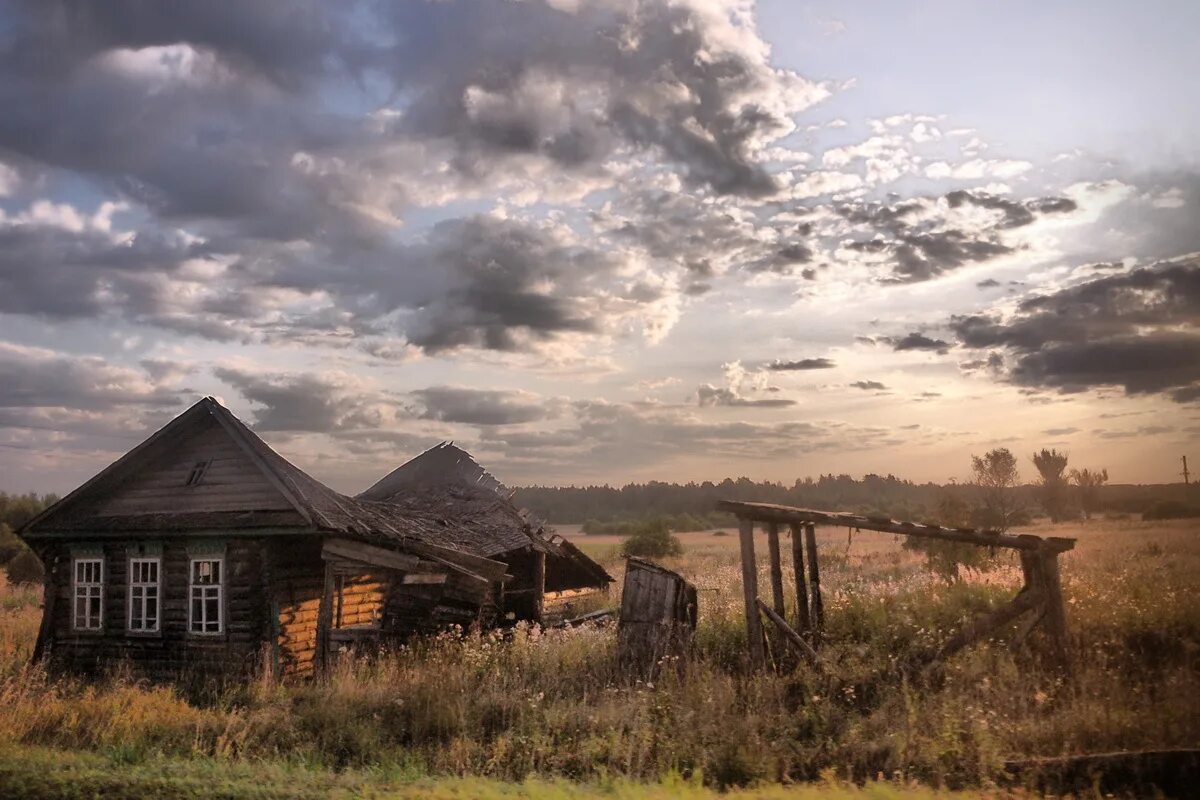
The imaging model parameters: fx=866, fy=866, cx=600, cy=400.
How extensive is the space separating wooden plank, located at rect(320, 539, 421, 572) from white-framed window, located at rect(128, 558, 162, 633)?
3866 millimetres

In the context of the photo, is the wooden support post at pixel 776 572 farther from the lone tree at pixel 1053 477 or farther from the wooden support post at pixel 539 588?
the lone tree at pixel 1053 477

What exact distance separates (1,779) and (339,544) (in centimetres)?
853

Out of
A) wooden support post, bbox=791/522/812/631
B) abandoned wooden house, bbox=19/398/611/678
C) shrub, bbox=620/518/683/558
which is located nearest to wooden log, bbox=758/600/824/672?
wooden support post, bbox=791/522/812/631

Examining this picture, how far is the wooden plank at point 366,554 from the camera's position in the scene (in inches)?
673

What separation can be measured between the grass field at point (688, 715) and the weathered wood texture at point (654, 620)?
396 mm

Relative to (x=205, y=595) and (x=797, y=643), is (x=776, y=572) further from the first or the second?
(x=205, y=595)

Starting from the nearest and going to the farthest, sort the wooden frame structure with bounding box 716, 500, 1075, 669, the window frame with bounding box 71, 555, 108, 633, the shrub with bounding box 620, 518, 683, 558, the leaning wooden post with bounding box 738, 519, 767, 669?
the wooden frame structure with bounding box 716, 500, 1075, 669 → the leaning wooden post with bounding box 738, 519, 767, 669 → the window frame with bounding box 71, 555, 108, 633 → the shrub with bounding box 620, 518, 683, 558

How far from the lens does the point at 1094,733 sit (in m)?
8.65

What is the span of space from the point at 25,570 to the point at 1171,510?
6880 cm

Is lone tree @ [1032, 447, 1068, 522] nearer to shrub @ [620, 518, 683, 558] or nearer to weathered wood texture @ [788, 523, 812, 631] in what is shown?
shrub @ [620, 518, 683, 558]

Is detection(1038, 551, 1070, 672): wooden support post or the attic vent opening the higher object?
the attic vent opening

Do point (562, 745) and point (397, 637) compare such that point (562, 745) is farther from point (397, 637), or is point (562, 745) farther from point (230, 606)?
point (230, 606)

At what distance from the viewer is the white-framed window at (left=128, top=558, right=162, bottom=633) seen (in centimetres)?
1853

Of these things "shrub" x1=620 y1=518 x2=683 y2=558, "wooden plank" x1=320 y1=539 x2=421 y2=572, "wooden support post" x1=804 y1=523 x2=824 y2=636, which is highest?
"wooden plank" x1=320 y1=539 x2=421 y2=572
